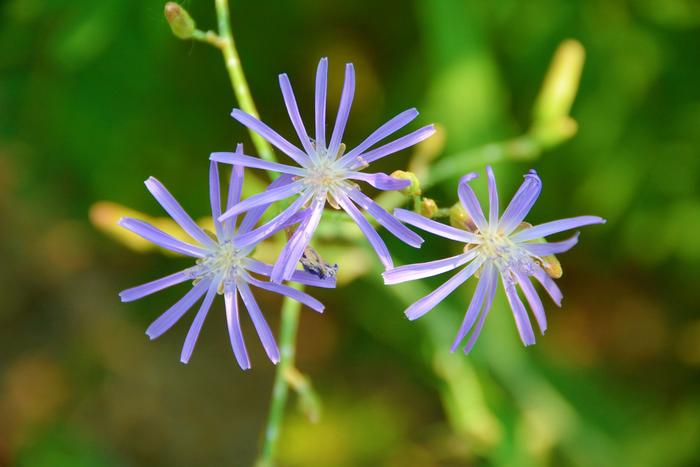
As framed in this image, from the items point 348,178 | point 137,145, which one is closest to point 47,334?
point 137,145

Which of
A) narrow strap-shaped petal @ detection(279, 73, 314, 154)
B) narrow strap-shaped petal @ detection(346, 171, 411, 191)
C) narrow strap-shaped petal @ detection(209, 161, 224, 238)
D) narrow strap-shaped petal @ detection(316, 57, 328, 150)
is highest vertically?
narrow strap-shaped petal @ detection(316, 57, 328, 150)

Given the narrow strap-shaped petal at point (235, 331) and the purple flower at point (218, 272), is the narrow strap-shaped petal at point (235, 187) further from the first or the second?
the narrow strap-shaped petal at point (235, 331)

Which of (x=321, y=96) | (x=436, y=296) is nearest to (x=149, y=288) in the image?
(x=321, y=96)

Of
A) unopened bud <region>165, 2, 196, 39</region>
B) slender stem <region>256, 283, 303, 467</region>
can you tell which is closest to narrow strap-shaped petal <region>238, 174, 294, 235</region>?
slender stem <region>256, 283, 303, 467</region>

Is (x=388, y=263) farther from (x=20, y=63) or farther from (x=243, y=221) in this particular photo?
(x=20, y=63)

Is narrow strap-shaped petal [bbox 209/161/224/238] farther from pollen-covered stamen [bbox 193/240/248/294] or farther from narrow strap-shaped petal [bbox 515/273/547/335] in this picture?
narrow strap-shaped petal [bbox 515/273/547/335]

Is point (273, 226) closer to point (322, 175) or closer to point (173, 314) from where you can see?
point (322, 175)

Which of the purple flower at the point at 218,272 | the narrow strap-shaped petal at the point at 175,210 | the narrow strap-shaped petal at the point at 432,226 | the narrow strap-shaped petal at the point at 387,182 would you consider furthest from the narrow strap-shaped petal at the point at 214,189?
the narrow strap-shaped petal at the point at 432,226
